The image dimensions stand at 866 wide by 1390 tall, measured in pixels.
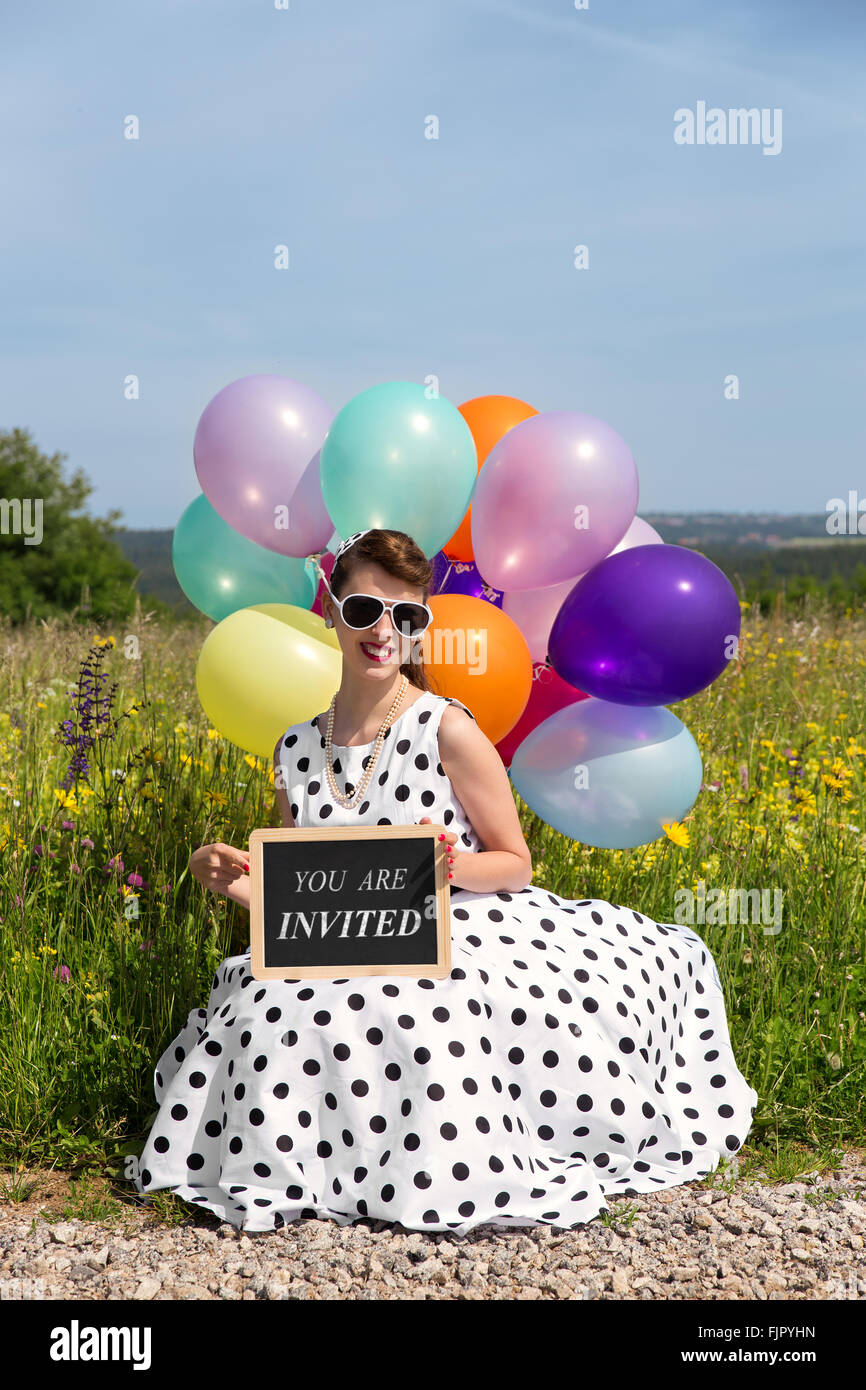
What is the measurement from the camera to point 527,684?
3.33 metres

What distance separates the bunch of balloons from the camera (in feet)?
10.3

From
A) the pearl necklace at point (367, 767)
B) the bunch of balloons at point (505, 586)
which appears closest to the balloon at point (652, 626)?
the bunch of balloons at point (505, 586)

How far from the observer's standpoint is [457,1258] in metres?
2.52

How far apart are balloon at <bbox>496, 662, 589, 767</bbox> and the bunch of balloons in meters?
0.09

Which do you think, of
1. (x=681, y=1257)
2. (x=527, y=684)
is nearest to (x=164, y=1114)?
(x=681, y=1257)

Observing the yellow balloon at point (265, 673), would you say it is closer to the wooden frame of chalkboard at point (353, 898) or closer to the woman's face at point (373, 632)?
the woman's face at point (373, 632)

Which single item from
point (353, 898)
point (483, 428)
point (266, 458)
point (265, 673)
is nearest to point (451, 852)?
point (353, 898)

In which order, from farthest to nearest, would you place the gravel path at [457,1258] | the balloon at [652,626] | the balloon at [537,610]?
the balloon at [537,610] < the balloon at [652,626] < the gravel path at [457,1258]

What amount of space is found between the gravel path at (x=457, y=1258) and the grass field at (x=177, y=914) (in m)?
0.24

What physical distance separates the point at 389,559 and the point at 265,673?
603mm

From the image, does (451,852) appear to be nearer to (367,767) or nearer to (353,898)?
(353,898)

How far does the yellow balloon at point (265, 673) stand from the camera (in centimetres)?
325

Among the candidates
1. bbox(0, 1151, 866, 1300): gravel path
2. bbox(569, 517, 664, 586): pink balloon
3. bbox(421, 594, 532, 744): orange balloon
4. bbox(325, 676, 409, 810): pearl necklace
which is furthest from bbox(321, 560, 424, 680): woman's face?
bbox(0, 1151, 866, 1300): gravel path

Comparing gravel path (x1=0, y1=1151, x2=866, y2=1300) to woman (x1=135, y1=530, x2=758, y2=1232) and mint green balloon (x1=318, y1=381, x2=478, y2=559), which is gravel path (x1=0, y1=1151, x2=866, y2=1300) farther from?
mint green balloon (x1=318, y1=381, x2=478, y2=559)
